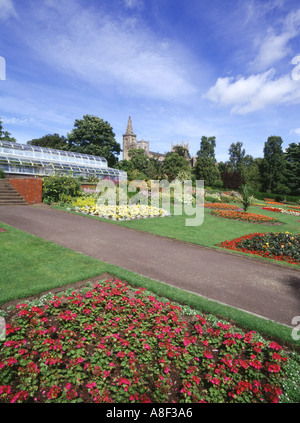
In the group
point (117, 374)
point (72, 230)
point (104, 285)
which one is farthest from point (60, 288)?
point (72, 230)

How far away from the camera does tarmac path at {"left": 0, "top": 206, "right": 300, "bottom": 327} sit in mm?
4836

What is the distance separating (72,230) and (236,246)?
6.83 metres

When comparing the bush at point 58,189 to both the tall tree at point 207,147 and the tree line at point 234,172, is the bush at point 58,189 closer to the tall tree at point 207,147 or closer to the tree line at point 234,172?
the tree line at point 234,172

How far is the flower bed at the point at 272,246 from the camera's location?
26.0 feet

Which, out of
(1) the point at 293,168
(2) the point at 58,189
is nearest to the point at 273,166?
(1) the point at 293,168

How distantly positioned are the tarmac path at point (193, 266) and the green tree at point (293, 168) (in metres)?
43.9

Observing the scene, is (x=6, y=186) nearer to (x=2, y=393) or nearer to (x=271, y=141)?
(x=2, y=393)

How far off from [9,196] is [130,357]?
1658cm

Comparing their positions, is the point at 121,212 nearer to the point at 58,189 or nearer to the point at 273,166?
the point at 58,189

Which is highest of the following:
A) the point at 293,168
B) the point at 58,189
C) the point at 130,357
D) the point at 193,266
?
the point at 293,168

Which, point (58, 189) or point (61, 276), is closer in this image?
point (61, 276)

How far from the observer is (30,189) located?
16.7 m

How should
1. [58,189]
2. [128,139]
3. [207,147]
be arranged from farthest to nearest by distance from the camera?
[128,139] < [207,147] < [58,189]

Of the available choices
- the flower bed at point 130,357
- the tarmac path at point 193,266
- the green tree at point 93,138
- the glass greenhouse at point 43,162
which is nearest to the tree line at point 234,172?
the green tree at point 93,138
